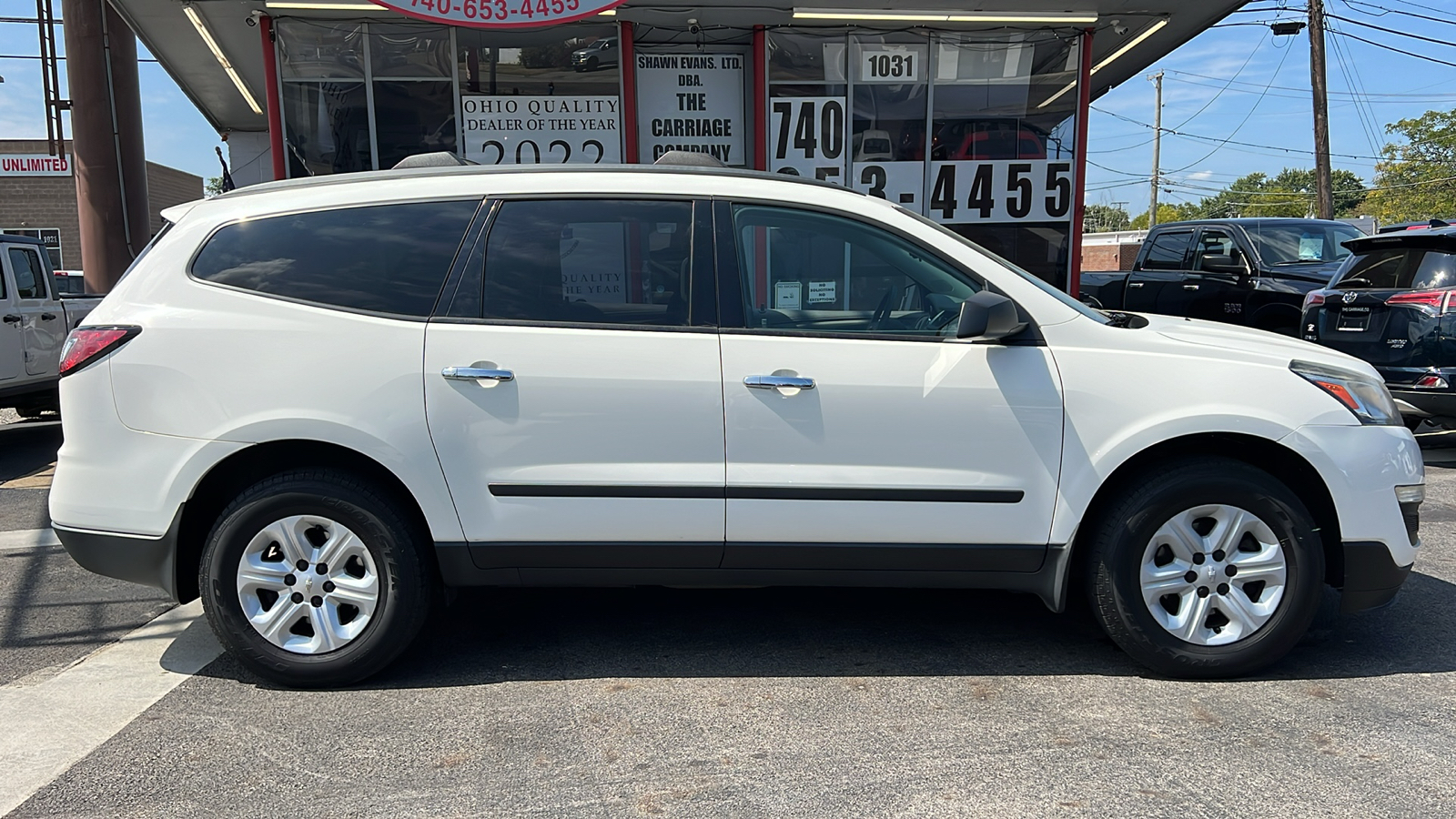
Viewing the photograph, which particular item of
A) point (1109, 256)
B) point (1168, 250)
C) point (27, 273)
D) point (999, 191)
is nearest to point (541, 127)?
point (999, 191)

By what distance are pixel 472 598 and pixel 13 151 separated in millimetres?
36192

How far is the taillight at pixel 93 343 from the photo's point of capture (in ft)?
11.8

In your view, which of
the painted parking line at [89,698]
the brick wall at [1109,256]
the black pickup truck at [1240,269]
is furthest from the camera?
the brick wall at [1109,256]

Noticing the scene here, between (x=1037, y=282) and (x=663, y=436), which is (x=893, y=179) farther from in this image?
(x=663, y=436)

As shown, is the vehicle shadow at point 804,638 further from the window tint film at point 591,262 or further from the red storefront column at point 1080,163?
the red storefront column at point 1080,163

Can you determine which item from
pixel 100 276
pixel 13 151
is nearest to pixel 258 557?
pixel 100 276

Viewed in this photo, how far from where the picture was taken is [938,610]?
4.46 m

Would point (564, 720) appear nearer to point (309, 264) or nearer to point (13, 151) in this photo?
point (309, 264)

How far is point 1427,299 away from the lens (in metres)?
7.16

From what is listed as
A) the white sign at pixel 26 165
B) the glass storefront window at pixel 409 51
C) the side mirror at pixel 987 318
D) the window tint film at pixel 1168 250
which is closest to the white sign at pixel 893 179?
the window tint film at pixel 1168 250

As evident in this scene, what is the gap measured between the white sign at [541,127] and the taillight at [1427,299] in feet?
22.6

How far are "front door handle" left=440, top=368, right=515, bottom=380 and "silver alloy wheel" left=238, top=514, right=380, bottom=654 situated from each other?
2.31 ft

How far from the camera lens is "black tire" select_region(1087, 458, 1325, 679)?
141 inches

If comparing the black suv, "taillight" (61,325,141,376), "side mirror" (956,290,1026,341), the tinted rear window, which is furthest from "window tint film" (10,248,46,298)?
the tinted rear window
